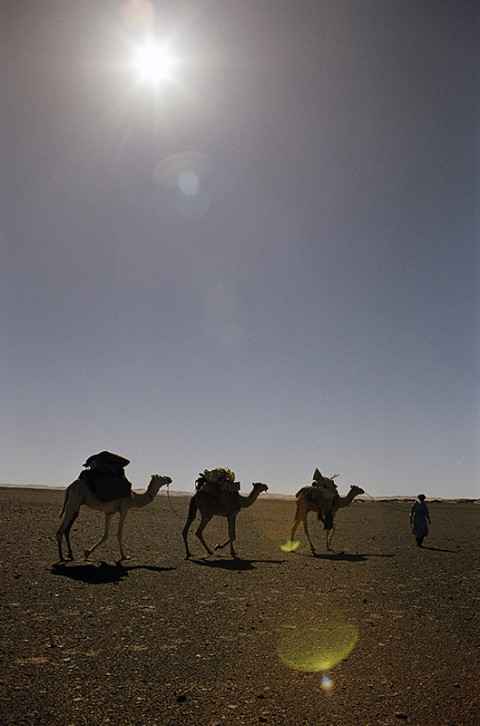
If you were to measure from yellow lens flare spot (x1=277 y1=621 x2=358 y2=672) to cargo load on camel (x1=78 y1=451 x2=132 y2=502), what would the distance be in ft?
27.4

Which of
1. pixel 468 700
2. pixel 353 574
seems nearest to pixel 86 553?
pixel 353 574

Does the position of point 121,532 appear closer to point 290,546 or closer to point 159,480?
point 159,480

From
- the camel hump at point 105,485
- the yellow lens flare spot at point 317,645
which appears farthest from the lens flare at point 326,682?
the camel hump at point 105,485

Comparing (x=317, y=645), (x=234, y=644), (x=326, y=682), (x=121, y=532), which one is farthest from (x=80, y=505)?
(x=326, y=682)

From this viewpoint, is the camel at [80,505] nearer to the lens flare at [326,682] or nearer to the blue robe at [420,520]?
the lens flare at [326,682]

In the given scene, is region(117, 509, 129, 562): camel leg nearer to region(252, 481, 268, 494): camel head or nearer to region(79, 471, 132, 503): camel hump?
region(79, 471, 132, 503): camel hump

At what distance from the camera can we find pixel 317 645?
7332 mm

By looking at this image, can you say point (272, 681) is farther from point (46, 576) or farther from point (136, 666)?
point (46, 576)

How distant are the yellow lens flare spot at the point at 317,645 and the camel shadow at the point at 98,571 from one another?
510cm

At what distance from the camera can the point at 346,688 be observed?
5805 mm

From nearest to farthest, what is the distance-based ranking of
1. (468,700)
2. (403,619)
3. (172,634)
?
(468,700)
(172,634)
(403,619)

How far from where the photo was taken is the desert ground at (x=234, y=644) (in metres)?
5.22

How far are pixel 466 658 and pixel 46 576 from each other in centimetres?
873

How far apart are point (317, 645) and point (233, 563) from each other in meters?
8.08
